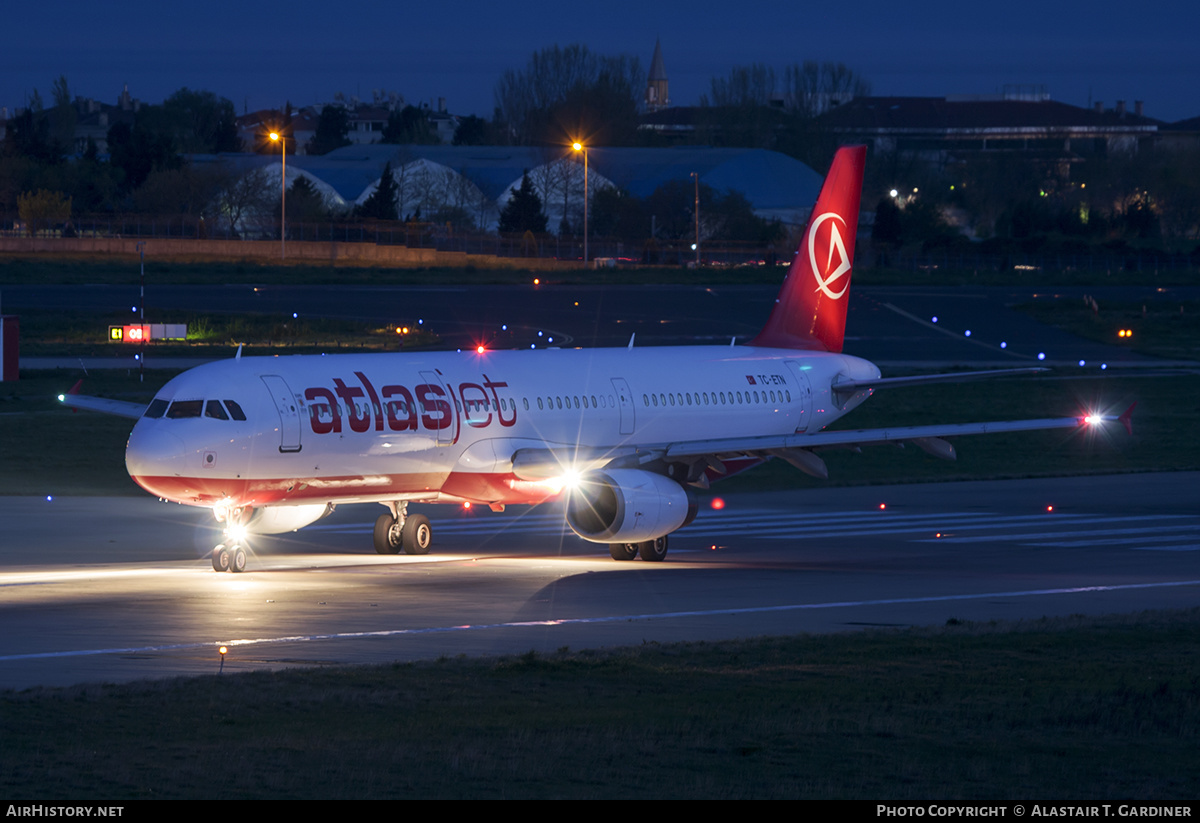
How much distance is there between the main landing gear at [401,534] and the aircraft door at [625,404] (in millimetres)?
4963

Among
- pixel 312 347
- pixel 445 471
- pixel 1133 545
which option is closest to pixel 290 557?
pixel 445 471

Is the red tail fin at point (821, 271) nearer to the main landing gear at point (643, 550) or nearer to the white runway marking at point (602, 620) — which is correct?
the main landing gear at point (643, 550)

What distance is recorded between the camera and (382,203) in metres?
163

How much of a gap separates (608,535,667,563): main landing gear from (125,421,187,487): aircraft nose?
27.6ft

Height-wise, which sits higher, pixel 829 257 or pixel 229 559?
pixel 829 257

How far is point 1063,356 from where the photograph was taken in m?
76.8

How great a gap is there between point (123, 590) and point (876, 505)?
19.8 meters

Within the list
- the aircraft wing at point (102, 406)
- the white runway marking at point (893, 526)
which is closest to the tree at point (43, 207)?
the white runway marking at point (893, 526)

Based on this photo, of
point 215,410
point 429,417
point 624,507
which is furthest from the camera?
point 429,417

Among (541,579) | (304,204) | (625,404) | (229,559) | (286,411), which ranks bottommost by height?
(541,579)

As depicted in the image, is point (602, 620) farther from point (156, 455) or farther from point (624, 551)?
point (156, 455)

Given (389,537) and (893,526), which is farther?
A: (893,526)

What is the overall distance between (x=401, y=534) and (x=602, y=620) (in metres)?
9.32

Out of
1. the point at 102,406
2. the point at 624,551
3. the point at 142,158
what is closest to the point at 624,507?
the point at 624,551
